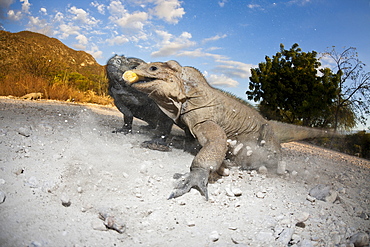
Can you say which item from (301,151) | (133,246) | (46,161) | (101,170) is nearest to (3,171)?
(46,161)

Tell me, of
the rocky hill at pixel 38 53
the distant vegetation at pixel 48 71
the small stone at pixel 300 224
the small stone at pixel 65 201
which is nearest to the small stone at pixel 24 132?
the small stone at pixel 65 201

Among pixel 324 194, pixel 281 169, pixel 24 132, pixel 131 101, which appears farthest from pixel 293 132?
pixel 24 132

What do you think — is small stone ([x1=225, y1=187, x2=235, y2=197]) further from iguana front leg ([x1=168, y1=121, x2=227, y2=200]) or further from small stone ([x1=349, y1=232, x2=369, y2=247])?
small stone ([x1=349, y1=232, x2=369, y2=247])

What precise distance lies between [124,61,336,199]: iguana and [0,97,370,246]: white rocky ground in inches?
11.1

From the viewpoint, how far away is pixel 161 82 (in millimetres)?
3387

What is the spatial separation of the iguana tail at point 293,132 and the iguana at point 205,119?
0.36m

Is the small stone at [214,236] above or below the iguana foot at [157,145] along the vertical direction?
below

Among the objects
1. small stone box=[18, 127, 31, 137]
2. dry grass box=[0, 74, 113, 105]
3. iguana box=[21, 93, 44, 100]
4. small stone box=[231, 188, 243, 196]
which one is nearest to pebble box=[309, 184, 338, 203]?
small stone box=[231, 188, 243, 196]

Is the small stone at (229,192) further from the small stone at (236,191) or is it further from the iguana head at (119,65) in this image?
the iguana head at (119,65)

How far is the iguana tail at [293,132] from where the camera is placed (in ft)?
15.6

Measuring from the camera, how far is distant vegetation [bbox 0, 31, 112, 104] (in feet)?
23.5

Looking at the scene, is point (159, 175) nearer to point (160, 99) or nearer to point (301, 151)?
point (160, 99)

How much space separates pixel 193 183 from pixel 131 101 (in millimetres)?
2666

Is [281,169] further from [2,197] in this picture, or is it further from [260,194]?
[2,197]
